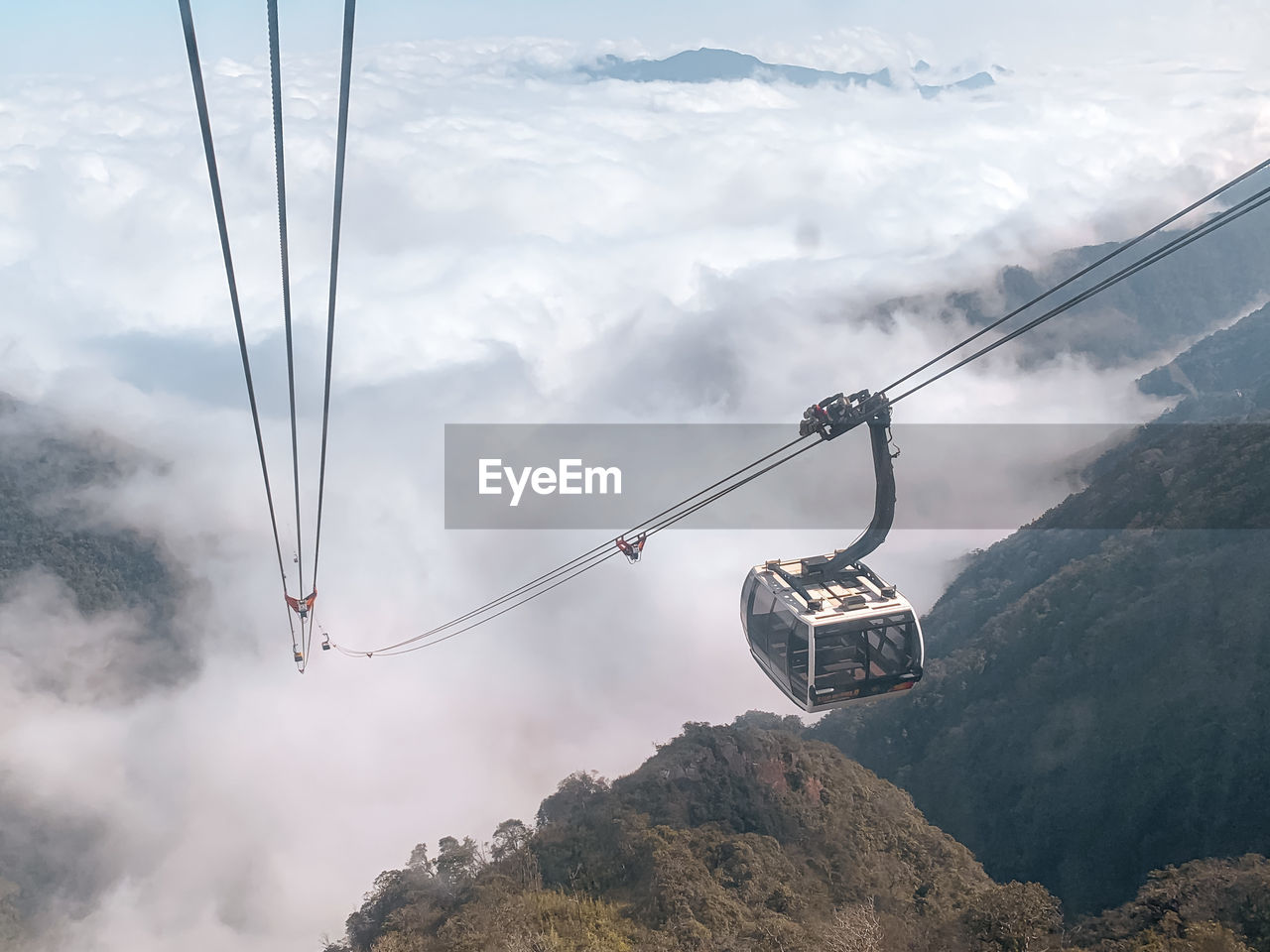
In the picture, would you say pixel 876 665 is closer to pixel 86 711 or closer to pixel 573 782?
pixel 573 782

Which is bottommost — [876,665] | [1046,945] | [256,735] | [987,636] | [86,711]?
[256,735]

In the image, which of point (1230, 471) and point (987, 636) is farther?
point (987, 636)

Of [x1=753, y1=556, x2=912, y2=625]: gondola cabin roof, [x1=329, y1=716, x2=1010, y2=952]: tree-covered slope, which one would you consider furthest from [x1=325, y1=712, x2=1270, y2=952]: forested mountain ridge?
[x1=753, y1=556, x2=912, y2=625]: gondola cabin roof

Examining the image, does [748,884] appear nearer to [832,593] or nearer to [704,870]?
[704,870]

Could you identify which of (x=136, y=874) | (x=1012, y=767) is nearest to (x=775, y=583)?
(x=1012, y=767)

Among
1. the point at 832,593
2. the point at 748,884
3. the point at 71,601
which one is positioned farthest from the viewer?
the point at 71,601

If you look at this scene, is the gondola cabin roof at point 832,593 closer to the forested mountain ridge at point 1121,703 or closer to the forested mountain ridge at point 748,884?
the forested mountain ridge at point 748,884

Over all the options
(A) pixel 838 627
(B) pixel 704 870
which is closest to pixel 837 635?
(A) pixel 838 627
